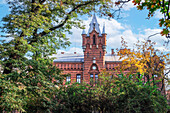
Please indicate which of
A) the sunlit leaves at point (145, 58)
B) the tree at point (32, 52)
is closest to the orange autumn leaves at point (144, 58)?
the sunlit leaves at point (145, 58)

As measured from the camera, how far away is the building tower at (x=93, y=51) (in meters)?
37.1

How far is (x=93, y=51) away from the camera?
123 feet

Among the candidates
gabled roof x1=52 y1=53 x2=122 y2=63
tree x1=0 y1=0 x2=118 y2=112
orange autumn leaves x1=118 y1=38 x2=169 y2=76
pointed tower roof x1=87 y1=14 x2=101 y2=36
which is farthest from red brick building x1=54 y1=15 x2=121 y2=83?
tree x1=0 y1=0 x2=118 y2=112

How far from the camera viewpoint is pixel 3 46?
10820mm

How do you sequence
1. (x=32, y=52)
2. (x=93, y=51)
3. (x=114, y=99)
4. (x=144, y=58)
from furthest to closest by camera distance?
(x=93, y=51) → (x=144, y=58) → (x=32, y=52) → (x=114, y=99)

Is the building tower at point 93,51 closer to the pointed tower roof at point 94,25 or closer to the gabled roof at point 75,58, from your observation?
the pointed tower roof at point 94,25

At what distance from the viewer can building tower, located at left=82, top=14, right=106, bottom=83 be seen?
3712 centimetres

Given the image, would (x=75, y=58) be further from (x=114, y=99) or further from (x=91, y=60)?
(x=114, y=99)

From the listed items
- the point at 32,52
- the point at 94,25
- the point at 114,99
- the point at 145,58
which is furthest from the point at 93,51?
the point at 114,99

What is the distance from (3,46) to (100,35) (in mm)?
28359

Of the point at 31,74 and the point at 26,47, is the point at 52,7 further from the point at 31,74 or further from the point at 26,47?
the point at 31,74

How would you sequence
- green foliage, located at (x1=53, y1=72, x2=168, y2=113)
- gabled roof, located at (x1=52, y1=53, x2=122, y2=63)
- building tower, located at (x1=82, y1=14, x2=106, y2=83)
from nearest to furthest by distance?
green foliage, located at (x1=53, y1=72, x2=168, y2=113)
building tower, located at (x1=82, y1=14, x2=106, y2=83)
gabled roof, located at (x1=52, y1=53, x2=122, y2=63)

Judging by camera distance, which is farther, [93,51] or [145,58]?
[93,51]

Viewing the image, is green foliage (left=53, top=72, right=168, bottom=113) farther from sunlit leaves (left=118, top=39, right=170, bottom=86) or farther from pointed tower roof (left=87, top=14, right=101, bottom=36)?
pointed tower roof (left=87, top=14, right=101, bottom=36)
